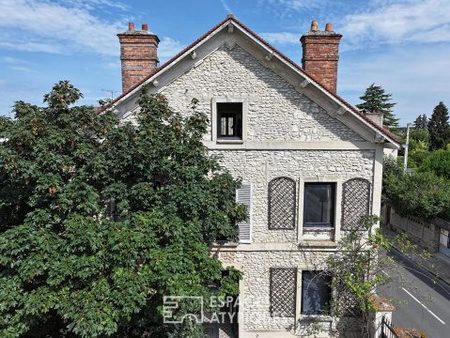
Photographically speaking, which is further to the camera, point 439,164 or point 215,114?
point 439,164

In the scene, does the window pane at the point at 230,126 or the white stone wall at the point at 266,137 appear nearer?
the white stone wall at the point at 266,137

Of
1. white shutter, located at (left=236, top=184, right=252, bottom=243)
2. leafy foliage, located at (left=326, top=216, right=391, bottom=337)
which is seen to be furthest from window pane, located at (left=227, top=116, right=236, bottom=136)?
leafy foliage, located at (left=326, top=216, right=391, bottom=337)

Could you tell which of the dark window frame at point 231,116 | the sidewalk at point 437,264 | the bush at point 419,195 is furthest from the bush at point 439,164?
the dark window frame at point 231,116

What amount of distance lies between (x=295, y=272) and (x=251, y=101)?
664 centimetres

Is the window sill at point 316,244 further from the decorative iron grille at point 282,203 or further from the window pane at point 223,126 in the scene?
the window pane at point 223,126

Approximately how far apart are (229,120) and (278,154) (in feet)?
7.30

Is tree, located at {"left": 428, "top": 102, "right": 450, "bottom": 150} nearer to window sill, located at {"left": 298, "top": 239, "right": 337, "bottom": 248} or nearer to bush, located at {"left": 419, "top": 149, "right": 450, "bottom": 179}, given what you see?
bush, located at {"left": 419, "top": 149, "right": 450, "bottom": 179}

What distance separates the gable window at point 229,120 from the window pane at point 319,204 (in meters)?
3.35

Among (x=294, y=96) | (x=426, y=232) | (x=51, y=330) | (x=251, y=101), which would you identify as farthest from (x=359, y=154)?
(x=426, y=232)

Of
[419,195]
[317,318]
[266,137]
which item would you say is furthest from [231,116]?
[419,195]

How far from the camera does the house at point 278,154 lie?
1138 cm

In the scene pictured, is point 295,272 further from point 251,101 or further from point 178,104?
point 178,104

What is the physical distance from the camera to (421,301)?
59.4 ft

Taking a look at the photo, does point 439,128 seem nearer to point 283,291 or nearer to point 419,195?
point 419,195
